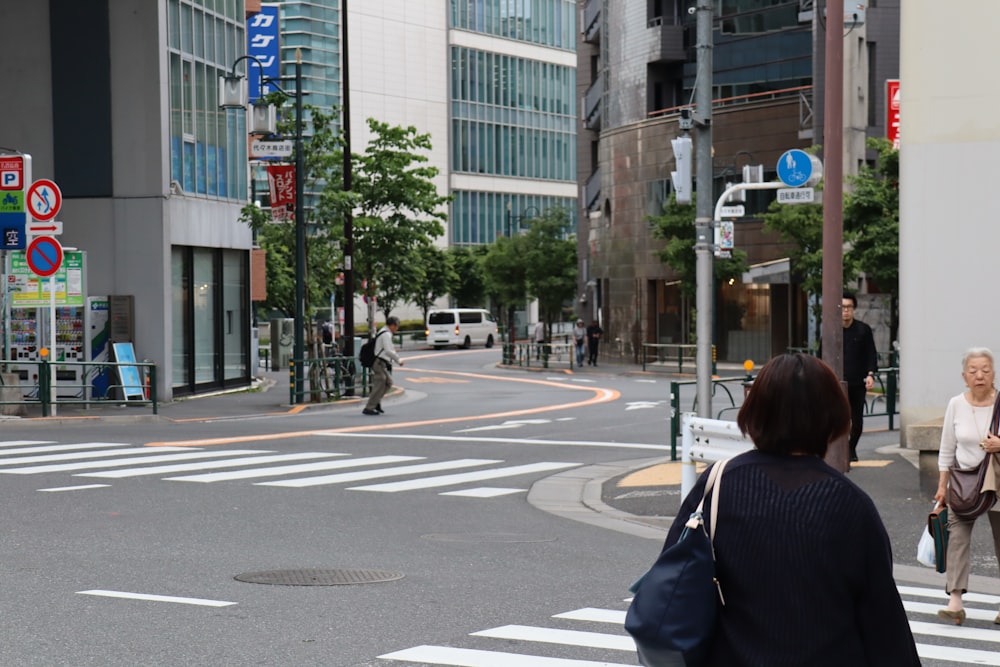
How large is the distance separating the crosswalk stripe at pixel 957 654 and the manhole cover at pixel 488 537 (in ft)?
15.0

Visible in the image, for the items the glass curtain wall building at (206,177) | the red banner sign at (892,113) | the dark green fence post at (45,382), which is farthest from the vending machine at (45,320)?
the red banner sign at (892,113)

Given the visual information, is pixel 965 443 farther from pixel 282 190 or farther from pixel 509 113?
pixel 509 113

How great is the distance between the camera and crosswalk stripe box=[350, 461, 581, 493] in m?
15.8

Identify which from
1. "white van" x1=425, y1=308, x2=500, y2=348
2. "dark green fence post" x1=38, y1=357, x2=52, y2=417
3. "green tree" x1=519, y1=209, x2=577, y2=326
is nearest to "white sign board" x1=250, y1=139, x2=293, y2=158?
"dark green fence post" x1=38, y1=357, x2=52, y2=417

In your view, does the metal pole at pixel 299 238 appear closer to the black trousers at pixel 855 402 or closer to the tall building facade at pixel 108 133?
the tall building facade at pixel 108 133

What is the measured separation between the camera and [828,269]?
14.8 meters

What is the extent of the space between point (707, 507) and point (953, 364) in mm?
13782

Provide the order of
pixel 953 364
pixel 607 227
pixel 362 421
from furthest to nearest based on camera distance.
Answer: pixel 607 227, pixel 362 421, pixel 953 364

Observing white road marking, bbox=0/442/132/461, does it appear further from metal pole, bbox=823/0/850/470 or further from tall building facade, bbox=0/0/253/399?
tall building facade, bbox=0/0/253/399

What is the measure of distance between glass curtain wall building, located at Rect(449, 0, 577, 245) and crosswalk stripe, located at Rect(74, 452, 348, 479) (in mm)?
76190

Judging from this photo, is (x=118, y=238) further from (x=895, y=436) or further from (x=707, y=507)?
(x=707, y=507)

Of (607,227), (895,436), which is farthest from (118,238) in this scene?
(607,227)

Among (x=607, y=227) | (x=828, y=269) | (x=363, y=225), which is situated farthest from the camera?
(x=607, y=227)

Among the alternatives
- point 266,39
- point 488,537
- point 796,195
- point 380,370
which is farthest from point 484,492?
point 266,39
